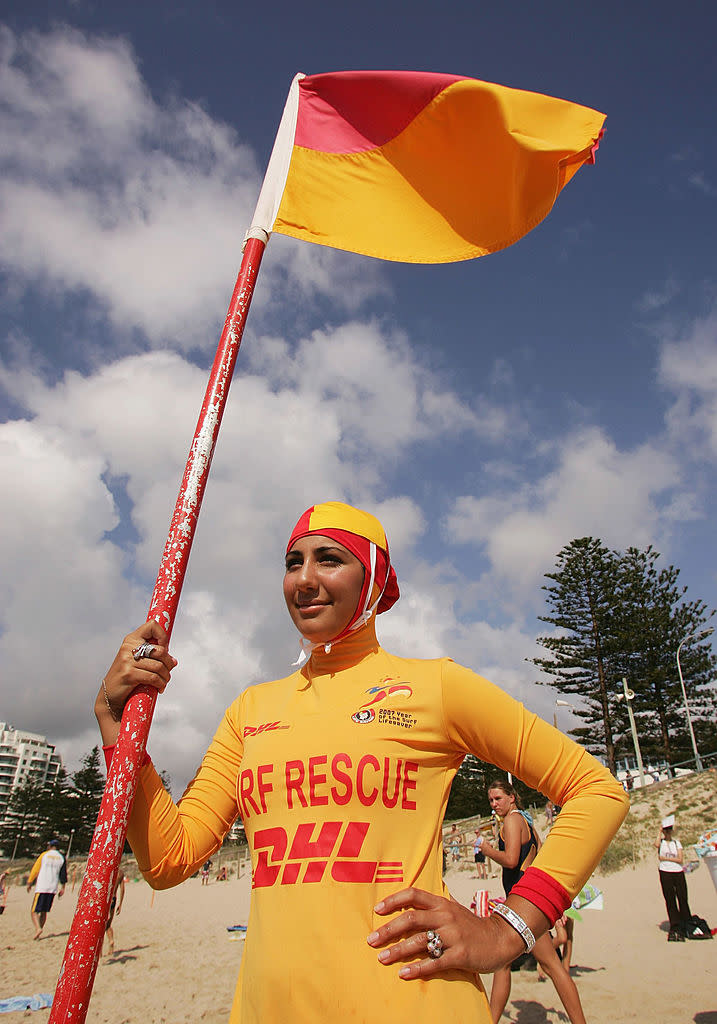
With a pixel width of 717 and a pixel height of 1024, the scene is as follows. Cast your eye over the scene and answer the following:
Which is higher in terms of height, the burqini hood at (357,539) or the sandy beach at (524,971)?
the burqini hood at (357,539)

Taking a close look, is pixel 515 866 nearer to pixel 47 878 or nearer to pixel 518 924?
pixel 518 924

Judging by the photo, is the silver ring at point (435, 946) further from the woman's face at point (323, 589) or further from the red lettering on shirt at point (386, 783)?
the woman's face at point (323, 589)

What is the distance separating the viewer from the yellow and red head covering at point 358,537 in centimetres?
207

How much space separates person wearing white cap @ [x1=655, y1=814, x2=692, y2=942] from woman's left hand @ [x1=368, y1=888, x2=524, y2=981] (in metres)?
9.06

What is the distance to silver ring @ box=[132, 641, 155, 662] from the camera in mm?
1563

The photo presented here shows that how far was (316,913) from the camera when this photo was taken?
1483 mm

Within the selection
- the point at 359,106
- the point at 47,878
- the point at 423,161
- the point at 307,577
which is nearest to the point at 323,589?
the point at 307,577

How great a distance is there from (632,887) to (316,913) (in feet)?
53.0

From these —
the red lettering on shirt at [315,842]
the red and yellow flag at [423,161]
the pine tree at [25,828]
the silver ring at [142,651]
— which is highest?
the pine tree at [25,828]

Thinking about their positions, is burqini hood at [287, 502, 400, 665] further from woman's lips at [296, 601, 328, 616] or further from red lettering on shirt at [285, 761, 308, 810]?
red lettering on shirt at [285, 761, 308, 810]

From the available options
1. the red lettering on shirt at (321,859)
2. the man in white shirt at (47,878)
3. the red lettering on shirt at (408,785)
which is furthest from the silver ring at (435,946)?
the man in white shirt at (47,878)

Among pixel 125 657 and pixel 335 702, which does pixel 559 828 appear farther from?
pixel 125 657

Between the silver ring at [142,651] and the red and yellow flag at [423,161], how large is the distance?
211 centimetres

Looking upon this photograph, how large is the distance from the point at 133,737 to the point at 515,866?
5.13 metres
